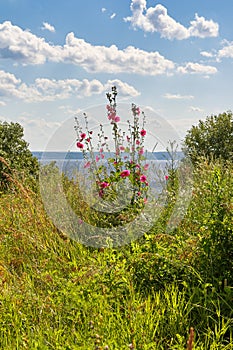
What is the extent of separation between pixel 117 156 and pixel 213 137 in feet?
22.5

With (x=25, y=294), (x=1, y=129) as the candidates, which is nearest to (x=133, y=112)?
(x=25, y=294)

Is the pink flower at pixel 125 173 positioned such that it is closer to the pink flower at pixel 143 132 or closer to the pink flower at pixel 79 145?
the pink flower at pixel 143 132

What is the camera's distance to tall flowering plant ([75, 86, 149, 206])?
4.95 metres

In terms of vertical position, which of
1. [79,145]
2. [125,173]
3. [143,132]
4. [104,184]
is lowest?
[104,184]

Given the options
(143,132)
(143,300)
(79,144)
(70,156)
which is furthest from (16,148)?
(143,300)

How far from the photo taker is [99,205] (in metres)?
5.04

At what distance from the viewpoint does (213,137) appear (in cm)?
1154

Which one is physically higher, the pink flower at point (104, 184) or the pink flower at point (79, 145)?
the pink flower at point (79, 145)

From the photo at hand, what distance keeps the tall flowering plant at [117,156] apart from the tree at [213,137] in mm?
6215

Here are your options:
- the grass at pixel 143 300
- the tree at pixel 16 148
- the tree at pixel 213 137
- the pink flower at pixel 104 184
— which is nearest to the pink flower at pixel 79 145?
the pink flower at pixel 104 184

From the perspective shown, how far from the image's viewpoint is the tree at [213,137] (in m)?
11.4

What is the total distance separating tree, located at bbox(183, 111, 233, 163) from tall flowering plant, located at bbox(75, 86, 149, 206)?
622 cm

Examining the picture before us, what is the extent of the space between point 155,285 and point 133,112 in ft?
8.32

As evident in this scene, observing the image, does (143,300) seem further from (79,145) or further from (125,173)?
(79,145)
